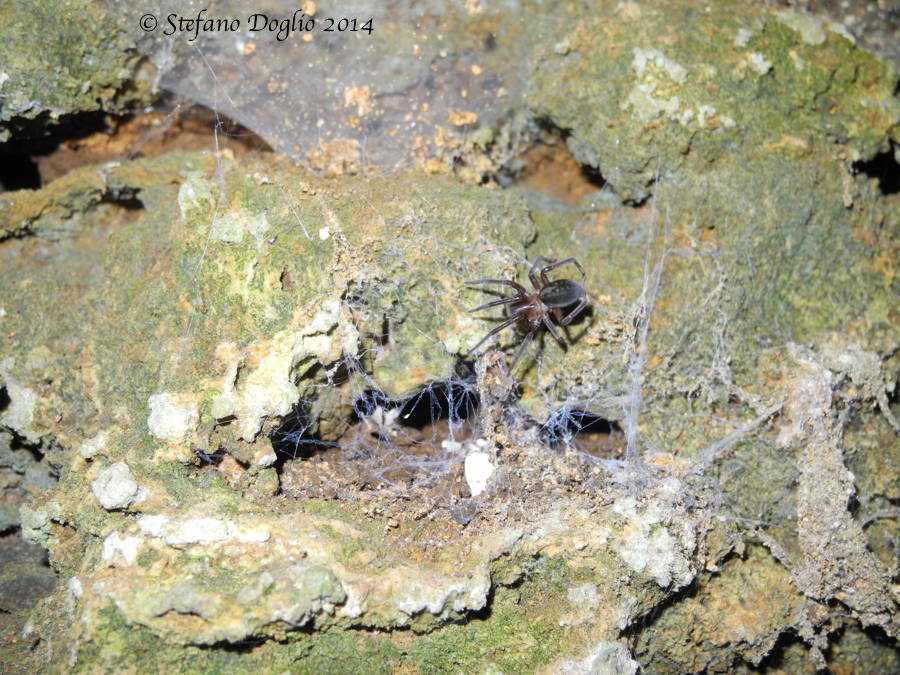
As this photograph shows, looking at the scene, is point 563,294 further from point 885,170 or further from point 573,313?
point 885,170

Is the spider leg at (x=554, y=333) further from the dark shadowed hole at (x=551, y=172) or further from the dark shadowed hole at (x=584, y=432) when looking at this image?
the dark shadowed hole at (x=551, y=172)

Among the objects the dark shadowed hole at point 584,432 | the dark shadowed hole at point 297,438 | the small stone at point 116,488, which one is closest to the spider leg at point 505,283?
the dark shadowed hole at point 584,432

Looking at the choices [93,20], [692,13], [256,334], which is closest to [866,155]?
[692,13]

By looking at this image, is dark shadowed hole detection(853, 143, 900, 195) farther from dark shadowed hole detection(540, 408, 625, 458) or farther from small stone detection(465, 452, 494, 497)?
small stone detection(465, 452, 494, 497)

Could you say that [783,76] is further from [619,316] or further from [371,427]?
[371,427]

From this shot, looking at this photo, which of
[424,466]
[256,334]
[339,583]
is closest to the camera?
[339,583]
